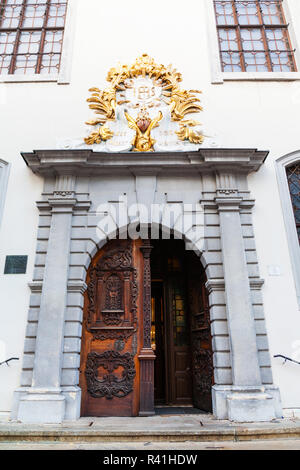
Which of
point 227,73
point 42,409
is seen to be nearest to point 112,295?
point 42,409

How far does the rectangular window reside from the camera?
611 cm

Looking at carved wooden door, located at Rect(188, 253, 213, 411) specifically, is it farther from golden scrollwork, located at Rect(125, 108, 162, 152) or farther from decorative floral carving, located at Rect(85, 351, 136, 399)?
golden scrollwork, located at Rect(125, 108, 162, 152)

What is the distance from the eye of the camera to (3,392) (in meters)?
5.46

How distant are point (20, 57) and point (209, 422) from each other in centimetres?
888

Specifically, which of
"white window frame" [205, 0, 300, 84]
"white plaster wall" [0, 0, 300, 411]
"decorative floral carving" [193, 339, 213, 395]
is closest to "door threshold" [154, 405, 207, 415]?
"decorative floral carving" [193, 339, 213, 395]

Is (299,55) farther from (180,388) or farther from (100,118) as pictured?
(180,388)

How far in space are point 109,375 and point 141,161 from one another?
3.94m

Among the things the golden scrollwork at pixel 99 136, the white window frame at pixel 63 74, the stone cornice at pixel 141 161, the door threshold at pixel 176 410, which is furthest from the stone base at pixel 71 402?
the white window frame at pixel 63 74

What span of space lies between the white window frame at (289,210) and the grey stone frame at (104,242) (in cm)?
63

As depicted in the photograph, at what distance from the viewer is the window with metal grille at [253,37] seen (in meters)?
8.16

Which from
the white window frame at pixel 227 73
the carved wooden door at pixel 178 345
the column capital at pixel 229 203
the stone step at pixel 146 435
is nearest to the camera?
the stone step at pixel 146 435

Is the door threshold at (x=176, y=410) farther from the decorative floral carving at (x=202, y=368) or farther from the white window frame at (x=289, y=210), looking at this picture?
the white window frame at (x=289, y=210)

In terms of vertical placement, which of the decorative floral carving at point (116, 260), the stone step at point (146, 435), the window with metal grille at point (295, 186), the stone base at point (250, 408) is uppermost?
the window with metal grille at point (295, 186)

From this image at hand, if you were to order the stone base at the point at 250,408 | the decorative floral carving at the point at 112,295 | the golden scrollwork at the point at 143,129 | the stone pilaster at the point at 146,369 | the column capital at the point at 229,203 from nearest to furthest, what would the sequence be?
the stone base at the point at 250,408 < the stone pilaster at the point at 146,369 < the decorative floral carving at the point at 112,295 < the column capital at the point at 229,203 < the golden scrollwork at the point at 143,129
